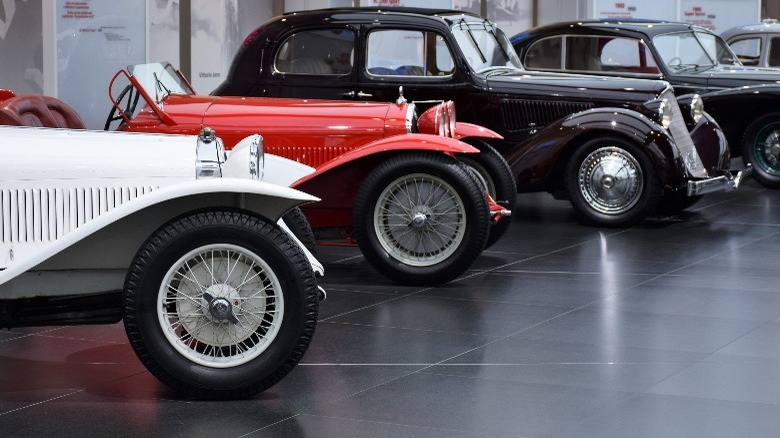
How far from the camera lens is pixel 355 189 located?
26.5 feet

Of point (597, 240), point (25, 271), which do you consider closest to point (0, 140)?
point (25, 271)

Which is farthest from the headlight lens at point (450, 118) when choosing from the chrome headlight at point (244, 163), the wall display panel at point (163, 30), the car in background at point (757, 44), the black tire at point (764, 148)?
the car in background at point (757, 44)

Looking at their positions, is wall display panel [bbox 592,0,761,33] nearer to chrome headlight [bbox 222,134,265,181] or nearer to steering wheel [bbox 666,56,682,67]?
steering wheel [bbox 666,56,682,67]

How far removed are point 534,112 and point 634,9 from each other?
970cm

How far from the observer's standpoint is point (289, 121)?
324 inches

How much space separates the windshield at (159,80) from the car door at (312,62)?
5.83 feet

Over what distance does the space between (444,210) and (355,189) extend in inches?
24.4

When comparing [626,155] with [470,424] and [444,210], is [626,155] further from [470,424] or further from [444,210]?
[470,424]

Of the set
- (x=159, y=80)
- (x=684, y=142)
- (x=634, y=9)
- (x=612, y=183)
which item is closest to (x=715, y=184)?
(x=684, y=142)

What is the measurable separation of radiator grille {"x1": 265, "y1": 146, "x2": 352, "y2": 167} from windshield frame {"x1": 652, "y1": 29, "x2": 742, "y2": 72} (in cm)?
591

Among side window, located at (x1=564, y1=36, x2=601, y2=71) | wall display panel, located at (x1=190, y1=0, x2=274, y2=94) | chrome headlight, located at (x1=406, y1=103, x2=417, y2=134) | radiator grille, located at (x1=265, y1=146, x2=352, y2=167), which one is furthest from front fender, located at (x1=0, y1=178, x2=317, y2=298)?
wall display panel, located at (x1=190, y1=0, x2=274, y2=94)

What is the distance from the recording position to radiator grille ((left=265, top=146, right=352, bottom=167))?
8203 millimetres

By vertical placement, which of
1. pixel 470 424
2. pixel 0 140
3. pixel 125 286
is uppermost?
pixel 0 140

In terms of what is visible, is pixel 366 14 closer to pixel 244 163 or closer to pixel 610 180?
pixel 610 180
